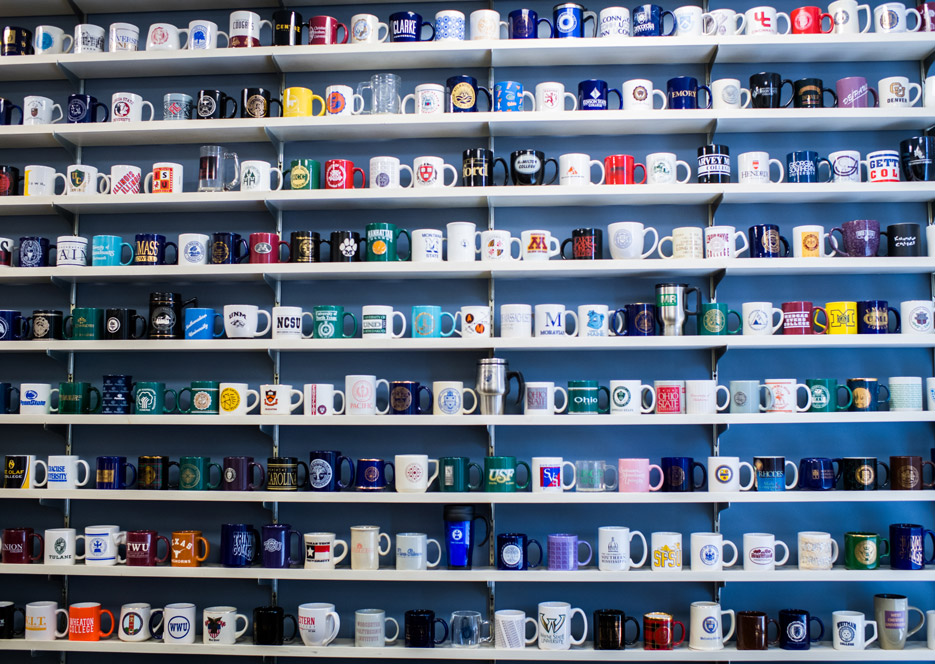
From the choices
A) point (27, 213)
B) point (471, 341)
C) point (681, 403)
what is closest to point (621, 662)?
point (681, 403)

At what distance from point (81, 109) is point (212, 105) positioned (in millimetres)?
492

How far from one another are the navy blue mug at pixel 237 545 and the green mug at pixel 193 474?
0.16 meters

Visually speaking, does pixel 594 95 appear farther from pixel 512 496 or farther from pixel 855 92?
pixel 512 496

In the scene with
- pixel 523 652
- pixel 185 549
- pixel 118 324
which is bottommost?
pixel 523 652

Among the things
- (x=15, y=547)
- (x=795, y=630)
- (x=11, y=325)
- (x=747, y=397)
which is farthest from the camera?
(x=11, y=325)

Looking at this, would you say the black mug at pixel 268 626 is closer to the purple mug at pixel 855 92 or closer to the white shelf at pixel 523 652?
the white shelf at pixel 523 652

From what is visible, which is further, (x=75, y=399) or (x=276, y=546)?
(x=75, y=399)

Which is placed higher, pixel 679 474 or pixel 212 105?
pixel 212 105

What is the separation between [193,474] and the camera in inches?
112

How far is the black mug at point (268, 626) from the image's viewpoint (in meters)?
2.75

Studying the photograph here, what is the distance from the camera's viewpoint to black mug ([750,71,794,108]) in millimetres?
2906

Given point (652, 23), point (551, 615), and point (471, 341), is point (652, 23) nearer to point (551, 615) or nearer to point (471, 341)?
point (471, 341)

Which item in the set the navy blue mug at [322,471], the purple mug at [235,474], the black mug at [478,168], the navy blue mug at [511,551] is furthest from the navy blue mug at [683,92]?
the purple mug at [235,474]

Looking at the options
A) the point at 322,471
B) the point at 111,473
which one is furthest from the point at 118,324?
the point at 322,471
